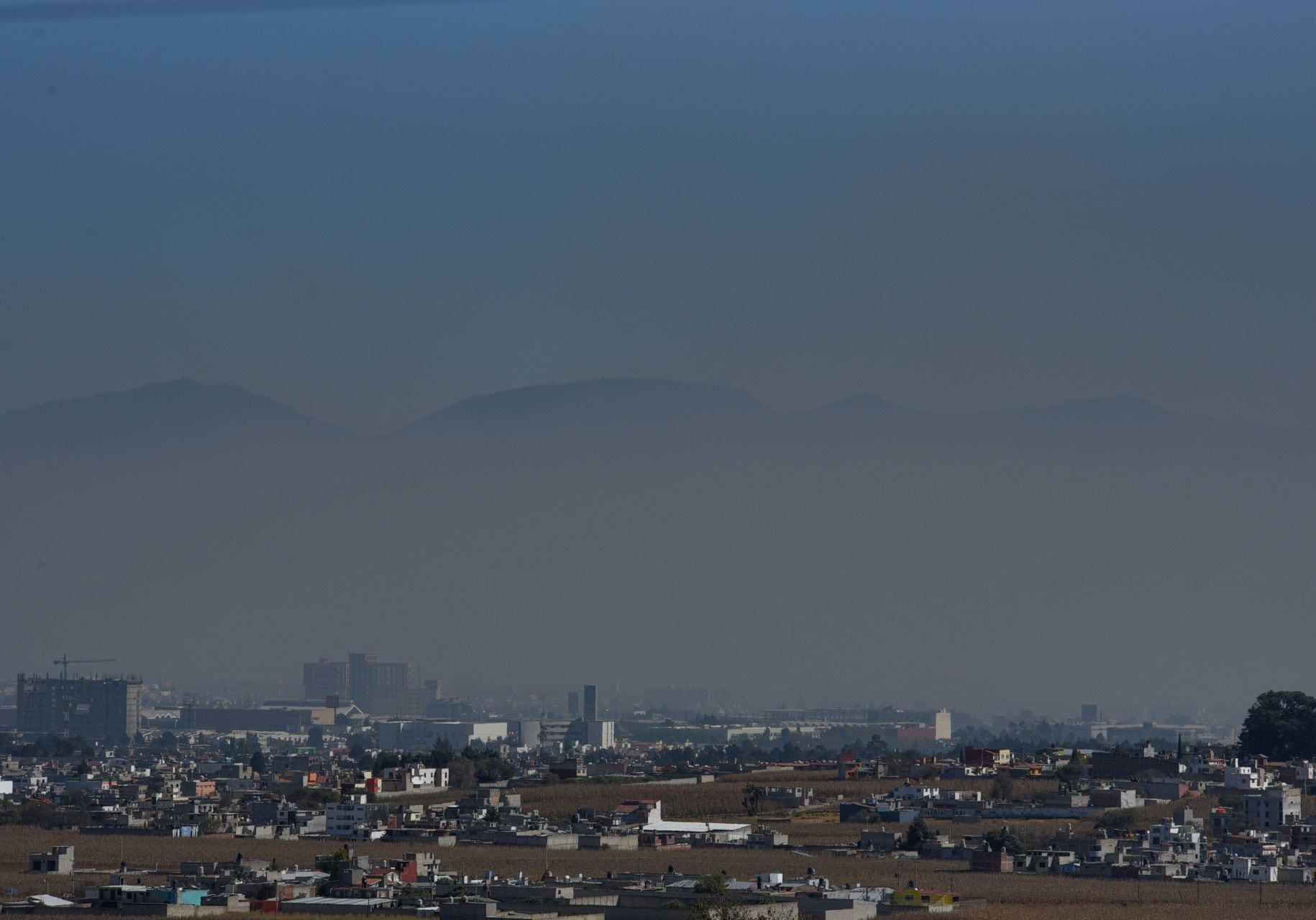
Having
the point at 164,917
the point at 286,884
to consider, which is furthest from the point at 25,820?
the point at 164,917

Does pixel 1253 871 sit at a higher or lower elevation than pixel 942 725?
lower

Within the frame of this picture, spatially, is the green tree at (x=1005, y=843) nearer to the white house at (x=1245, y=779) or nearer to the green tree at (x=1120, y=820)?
the green tree at (x=1120, y=820)

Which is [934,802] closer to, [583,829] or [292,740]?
[583,829]

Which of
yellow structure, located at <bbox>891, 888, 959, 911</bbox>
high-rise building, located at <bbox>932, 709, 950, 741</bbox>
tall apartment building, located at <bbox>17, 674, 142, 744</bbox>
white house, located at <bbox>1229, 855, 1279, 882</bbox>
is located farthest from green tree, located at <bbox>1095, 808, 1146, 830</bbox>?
high-rise building, located at <bbox>932, 709, 950, 741</bbox>

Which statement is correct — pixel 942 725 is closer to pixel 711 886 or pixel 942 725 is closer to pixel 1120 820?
Answer: pixel 1120 820

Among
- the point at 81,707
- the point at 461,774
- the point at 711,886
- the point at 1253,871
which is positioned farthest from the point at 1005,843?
the point at 81,707

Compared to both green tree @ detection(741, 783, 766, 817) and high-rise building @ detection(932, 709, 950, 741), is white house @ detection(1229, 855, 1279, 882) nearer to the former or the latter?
green tree @ detection(741, 783, 766, 817)
